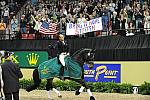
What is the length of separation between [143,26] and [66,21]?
4.53 metres

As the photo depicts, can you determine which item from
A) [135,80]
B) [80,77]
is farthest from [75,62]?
[135,80]

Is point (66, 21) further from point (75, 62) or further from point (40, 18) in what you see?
point (75, 62)

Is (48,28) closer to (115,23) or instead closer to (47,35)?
(47,35)

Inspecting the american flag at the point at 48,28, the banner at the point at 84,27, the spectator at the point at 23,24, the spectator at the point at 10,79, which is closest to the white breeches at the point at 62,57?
the spectator at the point at 10,79

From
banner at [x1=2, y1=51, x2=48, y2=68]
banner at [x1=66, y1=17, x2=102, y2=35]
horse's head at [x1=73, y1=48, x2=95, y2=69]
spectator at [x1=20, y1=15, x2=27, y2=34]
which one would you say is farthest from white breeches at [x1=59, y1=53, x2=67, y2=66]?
spectator at [x1=20, y1=15, x2=27, y2=34]

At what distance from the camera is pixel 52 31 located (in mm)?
23391

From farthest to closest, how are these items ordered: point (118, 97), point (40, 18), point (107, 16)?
1. point (40, 18)
2. point (107, 16)
3. point (118, 97)

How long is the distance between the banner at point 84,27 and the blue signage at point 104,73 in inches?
71.1

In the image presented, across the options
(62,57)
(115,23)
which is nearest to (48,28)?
(115,23)

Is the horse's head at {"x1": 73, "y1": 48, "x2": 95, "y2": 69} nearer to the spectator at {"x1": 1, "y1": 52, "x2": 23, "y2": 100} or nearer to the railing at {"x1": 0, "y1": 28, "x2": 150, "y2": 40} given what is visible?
the railing at {"x1": 0, "y1": 28, "x2": 150, "y2": 40}

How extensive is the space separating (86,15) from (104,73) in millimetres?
3470

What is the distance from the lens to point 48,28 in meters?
23.4

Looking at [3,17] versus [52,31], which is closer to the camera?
[52,31]

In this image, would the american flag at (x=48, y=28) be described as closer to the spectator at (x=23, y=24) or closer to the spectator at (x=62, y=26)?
the spectator at (x=62, y=26)
